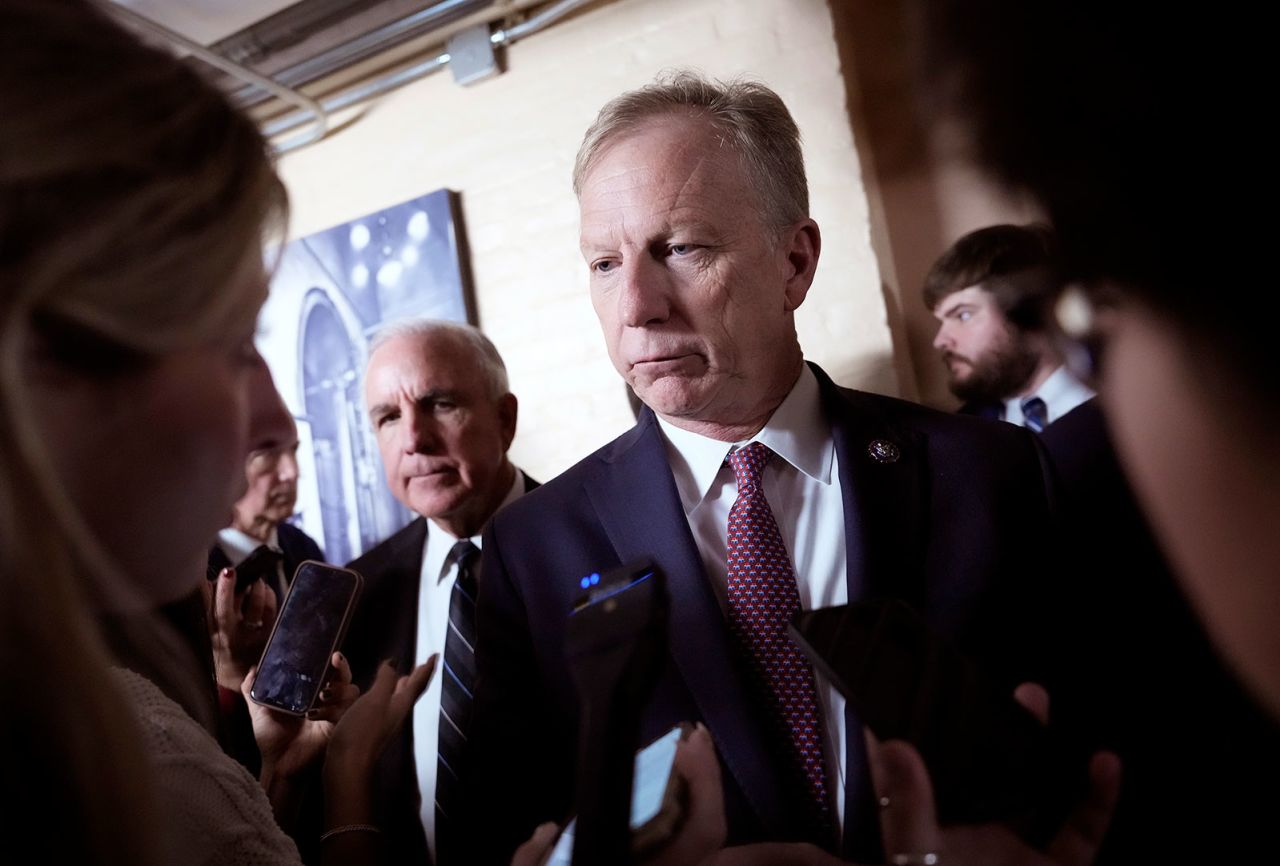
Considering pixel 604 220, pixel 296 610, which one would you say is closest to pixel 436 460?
pixel 296 610

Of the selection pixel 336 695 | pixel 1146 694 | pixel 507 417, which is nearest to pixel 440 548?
pixel 507 417

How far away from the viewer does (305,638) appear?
4.42 feet

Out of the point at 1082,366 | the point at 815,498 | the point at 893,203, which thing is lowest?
the point at 815,498

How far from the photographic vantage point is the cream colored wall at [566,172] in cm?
185

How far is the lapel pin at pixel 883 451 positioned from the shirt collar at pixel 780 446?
2.0 inches

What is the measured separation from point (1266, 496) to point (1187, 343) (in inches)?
3.5

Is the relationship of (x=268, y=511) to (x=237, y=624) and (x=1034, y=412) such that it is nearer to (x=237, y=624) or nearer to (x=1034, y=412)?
(x=237, y=624)

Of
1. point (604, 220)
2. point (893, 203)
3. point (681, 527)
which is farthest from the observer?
point (893, 203)

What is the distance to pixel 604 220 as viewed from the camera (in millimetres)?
1189

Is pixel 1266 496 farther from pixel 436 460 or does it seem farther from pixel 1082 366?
pixel 436 460

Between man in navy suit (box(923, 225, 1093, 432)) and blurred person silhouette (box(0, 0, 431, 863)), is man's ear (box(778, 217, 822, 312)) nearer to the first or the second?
man in navy suit (box(923, 225, 1093, 432))

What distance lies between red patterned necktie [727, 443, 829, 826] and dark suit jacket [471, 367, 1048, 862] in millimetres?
30

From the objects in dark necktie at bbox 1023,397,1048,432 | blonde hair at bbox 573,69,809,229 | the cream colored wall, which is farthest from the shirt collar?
dark necktie at bbox 1023,397,1048,432

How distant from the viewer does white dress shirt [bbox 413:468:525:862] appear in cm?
150
